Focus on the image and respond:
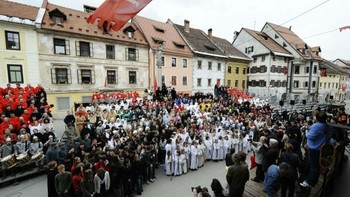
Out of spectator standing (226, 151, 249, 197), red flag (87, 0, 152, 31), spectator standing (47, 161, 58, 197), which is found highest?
red flag (87, 0, 152, 31)

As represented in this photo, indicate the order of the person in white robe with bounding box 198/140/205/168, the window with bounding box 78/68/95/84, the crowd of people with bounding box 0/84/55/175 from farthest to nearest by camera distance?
1. the window with bounding box 78/68/95/84
2. the person in white robe with bounding box 198/140/205/168
3. the crowd of people with bounding box 0/84/55/175

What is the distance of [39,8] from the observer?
20.1 metres

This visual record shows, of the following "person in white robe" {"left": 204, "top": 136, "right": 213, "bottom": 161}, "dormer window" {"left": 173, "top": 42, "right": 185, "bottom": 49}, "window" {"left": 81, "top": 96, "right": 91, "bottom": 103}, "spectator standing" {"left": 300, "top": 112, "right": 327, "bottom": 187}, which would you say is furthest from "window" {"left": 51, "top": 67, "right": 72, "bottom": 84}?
"spectator standing" {"left": 300, "top": 112, "right": 327, "bottom": 187}

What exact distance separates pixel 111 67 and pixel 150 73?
220 inches

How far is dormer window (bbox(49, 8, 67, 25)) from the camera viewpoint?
1948 centimetres

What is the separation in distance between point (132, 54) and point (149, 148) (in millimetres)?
18902

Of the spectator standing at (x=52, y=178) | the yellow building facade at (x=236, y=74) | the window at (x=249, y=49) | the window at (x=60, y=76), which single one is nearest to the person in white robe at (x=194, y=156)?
the spectator standing at (x=52, y=178)

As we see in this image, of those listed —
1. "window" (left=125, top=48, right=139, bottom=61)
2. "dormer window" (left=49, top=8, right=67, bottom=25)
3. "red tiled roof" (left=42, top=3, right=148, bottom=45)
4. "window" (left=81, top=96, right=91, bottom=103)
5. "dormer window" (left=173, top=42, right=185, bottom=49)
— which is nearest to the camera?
"red tiled roof" (left=42, top=3, right=148, bottom=45)

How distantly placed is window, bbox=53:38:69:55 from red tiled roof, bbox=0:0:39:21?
2.65m

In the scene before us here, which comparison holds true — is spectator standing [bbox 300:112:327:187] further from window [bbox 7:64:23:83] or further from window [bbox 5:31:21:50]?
window [bbox 5:31:21:50]

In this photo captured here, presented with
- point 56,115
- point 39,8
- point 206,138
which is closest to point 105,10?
point 206,138

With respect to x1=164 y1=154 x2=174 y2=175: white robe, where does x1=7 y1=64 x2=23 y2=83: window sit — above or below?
above

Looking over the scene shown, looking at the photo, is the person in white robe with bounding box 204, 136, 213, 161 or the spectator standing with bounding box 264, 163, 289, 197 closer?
the spectator standing with bounding box 264, 163, 289, 197

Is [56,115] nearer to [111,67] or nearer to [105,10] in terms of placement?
[111,67]
